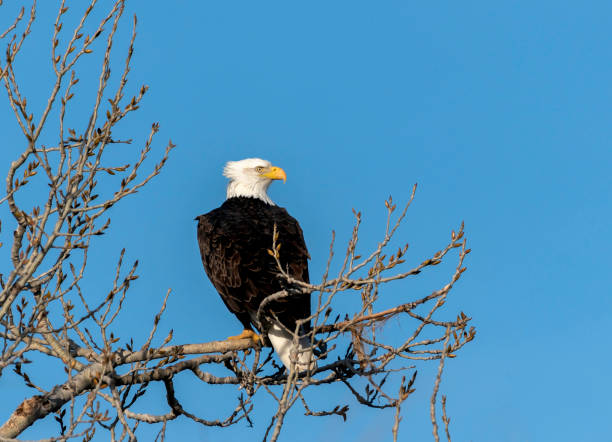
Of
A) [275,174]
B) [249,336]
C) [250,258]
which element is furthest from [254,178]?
[249,336]

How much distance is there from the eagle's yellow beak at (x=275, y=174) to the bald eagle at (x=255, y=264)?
0.50 m

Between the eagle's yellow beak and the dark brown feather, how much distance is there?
845mm

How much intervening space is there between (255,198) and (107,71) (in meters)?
4.77

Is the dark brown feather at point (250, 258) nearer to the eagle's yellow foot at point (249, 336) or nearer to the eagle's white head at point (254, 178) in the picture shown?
the eagle's yellow foot at point (249, 336)

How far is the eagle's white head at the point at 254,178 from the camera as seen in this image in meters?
10.0

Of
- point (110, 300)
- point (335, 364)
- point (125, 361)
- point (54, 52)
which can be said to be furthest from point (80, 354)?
point (54, 52)

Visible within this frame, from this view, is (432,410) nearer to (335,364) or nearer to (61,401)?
(335,364)

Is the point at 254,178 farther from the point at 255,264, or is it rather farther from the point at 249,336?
the point at 249,336

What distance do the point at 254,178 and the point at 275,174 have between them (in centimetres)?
28

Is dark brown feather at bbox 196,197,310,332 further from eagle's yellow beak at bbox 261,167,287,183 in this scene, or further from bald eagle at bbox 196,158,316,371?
eagle's yellow beak at bbox 261,167,287,183

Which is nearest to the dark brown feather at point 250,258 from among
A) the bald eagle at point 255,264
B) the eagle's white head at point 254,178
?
the bald eagle at point 255,264

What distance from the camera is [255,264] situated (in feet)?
26.7

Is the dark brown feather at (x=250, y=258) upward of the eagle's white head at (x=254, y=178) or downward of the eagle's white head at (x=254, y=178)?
downward

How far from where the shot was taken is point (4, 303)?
4992mm
